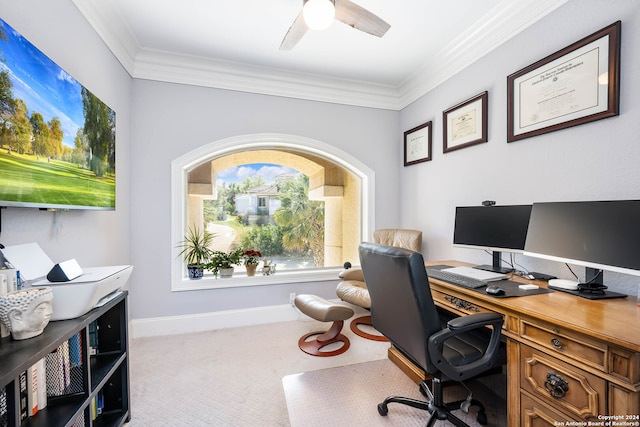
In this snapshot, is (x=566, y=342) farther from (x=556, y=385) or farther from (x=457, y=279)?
(x=457, y=279)

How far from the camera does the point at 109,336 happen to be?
162cm

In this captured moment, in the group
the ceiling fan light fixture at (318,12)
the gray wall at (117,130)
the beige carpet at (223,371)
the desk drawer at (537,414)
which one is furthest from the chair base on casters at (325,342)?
the ceiling fan light fixture at (318,12)

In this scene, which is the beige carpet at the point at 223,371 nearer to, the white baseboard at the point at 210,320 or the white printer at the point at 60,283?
the white baseboard at the point at 210,320

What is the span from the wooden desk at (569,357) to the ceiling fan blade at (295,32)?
2.00 m

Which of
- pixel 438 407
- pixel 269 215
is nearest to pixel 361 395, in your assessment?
pixel 438 407

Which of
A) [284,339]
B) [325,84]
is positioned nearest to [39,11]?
[325,84]

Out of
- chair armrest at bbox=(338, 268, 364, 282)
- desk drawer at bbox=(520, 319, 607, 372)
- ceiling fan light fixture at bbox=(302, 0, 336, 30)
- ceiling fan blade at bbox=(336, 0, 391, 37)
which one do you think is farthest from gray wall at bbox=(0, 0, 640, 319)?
ceiling fan light fixture at bbox=(302, 0, 336, 30)

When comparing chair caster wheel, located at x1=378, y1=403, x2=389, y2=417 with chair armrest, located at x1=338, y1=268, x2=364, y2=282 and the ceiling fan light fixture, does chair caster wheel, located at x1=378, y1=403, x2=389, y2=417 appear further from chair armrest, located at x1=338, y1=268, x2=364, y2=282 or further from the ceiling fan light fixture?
the ceiling fan light fixture

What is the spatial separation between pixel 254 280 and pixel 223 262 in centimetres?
39

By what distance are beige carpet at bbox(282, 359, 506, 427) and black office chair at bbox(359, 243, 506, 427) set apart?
149mm

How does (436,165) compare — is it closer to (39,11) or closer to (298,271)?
(298,271)

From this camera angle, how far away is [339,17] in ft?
5.87

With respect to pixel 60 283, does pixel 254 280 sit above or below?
below

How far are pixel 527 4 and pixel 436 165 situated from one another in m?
1.41
